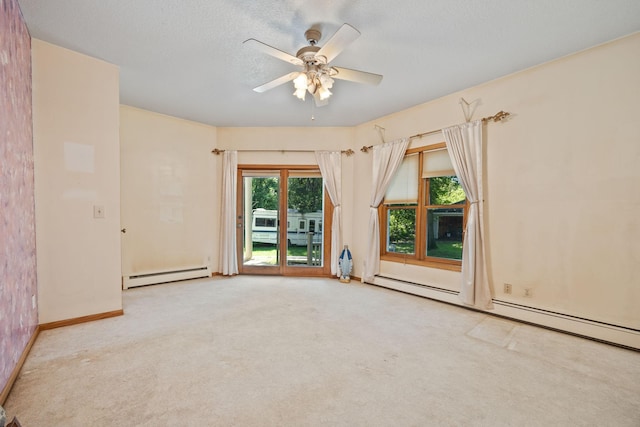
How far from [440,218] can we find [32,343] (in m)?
4.60

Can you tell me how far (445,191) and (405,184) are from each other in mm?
651

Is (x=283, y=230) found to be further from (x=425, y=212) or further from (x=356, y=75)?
(x=356, y=75)

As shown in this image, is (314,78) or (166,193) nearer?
(314,78)

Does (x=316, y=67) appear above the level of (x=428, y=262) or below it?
above

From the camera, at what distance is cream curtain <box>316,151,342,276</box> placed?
5.09 metres

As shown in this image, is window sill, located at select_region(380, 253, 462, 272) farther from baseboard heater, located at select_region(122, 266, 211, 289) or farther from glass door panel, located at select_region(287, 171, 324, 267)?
baseboard heater, located at select_region(122, 266, 211, 289)

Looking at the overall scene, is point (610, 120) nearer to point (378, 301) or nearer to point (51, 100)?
point (378, 301)

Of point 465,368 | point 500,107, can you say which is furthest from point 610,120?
point 465,368

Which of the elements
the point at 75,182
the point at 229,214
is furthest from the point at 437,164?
the point at 75,182

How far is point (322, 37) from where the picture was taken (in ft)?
8.29

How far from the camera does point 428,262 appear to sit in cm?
404

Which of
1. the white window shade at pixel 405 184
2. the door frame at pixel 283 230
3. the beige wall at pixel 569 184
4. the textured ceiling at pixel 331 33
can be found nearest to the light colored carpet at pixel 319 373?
the beige wall at pixel 569 184

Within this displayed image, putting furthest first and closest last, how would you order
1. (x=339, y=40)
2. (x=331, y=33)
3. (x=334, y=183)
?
(x=334, y=183) → (x=331, y=33) → (x=339, y=40)

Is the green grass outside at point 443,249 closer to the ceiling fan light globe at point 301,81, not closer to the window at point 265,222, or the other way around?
the window at point 265,222
